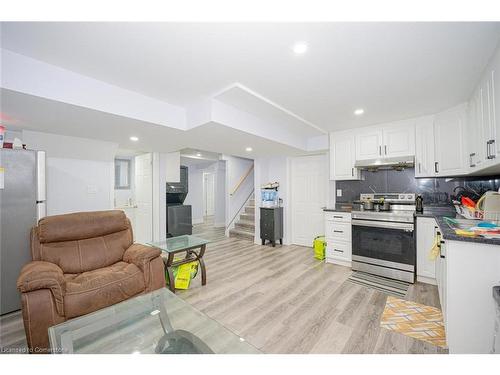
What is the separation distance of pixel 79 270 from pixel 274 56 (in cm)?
271

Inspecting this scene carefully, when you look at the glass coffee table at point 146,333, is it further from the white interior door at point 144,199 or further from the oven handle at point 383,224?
the white interior door at point 144,199

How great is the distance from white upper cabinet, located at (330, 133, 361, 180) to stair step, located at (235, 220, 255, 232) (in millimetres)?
2582

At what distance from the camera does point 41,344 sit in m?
1.47

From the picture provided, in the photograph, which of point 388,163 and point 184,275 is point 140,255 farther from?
point 388,163

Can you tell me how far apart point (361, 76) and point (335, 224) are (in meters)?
2.26

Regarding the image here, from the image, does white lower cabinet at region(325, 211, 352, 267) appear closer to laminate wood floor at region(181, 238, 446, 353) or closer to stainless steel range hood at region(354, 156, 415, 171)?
laminate wood floor at region(181, 238, 446, 353)

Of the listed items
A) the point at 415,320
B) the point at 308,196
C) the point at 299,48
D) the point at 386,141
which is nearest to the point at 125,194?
the point at 308,196

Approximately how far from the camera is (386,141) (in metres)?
3.21

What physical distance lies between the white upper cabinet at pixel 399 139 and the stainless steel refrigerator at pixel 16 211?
14.9 ft

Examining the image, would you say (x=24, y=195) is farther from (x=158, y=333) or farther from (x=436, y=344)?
(x=436, y=344)

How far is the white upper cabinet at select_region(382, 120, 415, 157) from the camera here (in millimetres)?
3020

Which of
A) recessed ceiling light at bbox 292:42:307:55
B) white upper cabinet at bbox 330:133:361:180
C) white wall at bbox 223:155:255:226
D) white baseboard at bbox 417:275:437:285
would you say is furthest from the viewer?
white wall at bbox 223:155:255:226

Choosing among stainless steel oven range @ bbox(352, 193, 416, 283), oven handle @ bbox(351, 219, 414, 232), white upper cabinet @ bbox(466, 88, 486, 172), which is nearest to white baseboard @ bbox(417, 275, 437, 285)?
stainless steel oven range @ bbox(352, 193, 416, 283)

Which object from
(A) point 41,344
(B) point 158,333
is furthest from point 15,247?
(B) point 158,333
